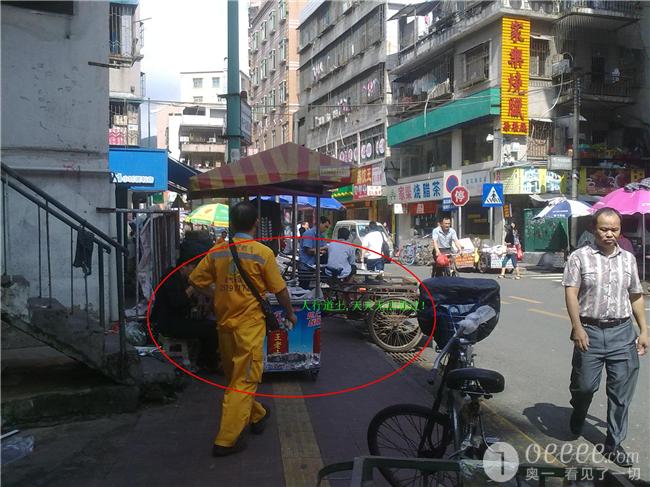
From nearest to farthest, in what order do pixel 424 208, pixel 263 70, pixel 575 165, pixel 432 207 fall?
pixel 575 165 < pixel 432 207 < pixel 424 208 < pixel 263 70

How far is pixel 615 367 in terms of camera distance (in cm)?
418

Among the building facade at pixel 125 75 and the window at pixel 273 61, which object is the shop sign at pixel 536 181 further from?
the window at pixel 273 61

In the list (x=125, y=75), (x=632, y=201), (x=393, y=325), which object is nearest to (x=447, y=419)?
(x=393, y=325)

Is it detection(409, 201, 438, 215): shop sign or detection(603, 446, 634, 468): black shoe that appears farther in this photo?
detection(409, 201, 438, 215): shop sign

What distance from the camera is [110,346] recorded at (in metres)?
5.21

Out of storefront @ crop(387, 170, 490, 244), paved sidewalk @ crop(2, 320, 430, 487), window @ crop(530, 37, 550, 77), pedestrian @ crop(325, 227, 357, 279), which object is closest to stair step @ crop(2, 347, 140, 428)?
paved sidewalk @ crop(2, 320, 430, 487)

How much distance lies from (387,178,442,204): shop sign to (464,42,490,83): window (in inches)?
218

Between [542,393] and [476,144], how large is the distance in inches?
901

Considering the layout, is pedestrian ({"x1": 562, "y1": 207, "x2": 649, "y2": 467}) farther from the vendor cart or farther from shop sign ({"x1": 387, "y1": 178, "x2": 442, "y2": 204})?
shop sign ({"x1": 387, "y1": 178, "x2": 442, "y2": 204})

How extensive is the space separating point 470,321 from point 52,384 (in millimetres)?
3671

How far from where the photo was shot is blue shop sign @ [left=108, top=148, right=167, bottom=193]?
451 inches

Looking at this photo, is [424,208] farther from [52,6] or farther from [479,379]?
→ [479,379]

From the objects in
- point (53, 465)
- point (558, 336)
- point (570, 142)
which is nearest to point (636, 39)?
point (570, 142)

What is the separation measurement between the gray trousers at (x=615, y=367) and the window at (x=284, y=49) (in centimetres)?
5215
